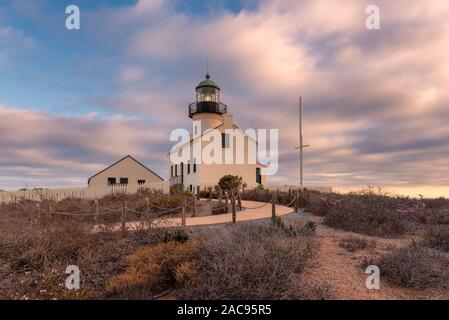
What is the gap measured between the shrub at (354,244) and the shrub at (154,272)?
12.9ft

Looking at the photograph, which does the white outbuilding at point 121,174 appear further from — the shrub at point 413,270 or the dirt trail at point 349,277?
the shrub at point 413,270

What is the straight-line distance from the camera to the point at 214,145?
2981cm

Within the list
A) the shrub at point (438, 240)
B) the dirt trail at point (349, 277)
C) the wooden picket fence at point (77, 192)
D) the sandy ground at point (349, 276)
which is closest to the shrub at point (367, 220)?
the shrub at point (438, 240)

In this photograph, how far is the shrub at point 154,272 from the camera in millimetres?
6149

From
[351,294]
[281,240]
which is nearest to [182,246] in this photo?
[281,240]

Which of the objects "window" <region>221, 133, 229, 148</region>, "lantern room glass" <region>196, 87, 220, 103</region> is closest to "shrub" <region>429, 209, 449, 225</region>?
"window" <region>221, 133, 229, 148</region>

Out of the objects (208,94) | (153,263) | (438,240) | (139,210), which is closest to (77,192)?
(139,210)

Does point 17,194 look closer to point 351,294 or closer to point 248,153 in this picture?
point 248,153

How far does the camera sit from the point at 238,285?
566cm

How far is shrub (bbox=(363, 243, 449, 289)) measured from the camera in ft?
21.2

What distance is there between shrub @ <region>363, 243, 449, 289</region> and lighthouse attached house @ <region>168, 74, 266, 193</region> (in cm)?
2178

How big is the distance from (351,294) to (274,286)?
4.38 feet
